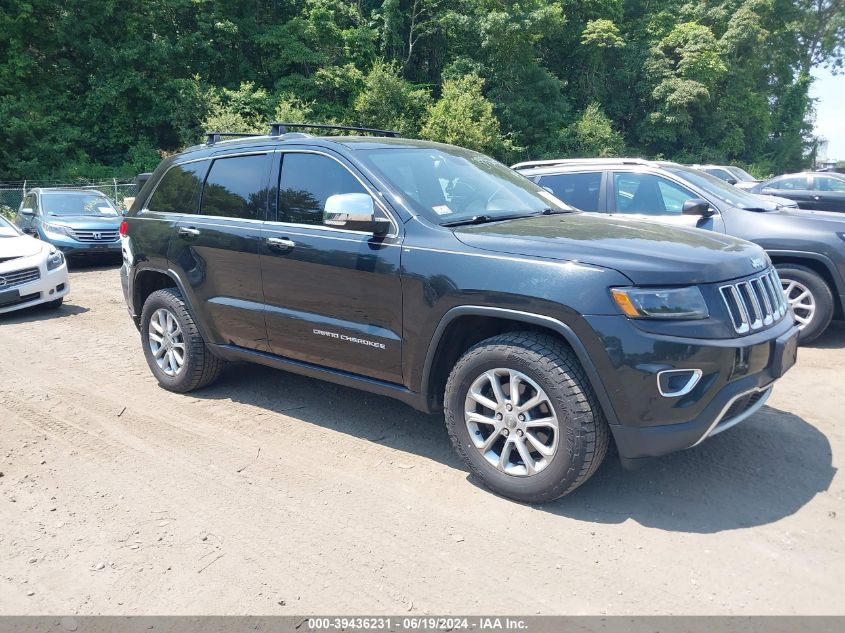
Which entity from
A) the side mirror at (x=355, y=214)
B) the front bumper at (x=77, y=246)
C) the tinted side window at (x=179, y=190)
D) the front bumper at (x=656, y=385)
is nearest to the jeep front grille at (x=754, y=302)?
the front bumper at (x=656, y=385)

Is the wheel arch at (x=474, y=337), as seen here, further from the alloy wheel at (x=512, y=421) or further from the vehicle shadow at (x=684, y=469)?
the vehicle shadow at (x=684, y=469)

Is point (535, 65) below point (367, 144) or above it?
above

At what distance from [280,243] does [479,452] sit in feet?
6.23

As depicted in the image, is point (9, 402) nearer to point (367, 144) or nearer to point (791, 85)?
point (367, 144)

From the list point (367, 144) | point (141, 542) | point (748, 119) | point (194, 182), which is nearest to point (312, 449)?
point (141, 542)

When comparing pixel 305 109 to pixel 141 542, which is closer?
pixel 141 542

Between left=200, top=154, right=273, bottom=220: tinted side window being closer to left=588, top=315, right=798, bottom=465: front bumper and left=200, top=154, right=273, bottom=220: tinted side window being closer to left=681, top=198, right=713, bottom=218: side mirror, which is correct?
left=588, top=315, right=798, bottom=465: front bumper

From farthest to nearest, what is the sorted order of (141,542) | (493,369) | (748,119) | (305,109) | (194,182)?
(748,119), (305,109), (194,182), (493,369), (141,542)

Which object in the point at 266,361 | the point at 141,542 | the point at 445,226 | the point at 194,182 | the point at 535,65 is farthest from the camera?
the point at 535,65

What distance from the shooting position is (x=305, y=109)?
30969mm

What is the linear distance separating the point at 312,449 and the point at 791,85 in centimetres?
6389

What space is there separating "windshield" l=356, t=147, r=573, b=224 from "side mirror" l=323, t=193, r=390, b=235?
257 mm

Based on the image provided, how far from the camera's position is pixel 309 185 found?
14.7 feet

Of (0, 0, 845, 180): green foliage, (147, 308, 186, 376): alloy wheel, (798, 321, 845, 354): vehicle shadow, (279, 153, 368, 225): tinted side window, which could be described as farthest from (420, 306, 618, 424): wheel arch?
(0, 0, 845, 180): green foliage
